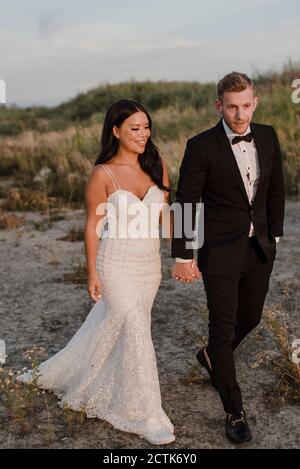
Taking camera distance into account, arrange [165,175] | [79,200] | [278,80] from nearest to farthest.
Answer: [165,175] < [79,200] < [278,80]

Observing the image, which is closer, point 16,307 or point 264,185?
point 264,185

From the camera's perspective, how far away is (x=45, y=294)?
710 centimetres

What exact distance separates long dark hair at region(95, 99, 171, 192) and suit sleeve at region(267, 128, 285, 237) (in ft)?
2.31

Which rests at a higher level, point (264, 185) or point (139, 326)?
point (264, 185)

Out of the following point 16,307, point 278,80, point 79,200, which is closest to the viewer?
point 16,307

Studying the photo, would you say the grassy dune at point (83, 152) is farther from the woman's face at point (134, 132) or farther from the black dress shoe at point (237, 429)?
the black dress shoe at point (237, 429)

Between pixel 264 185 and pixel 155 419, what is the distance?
1636mm

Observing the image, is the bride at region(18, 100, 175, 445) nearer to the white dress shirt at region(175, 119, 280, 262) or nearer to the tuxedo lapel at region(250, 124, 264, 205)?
the white dress shirt at region(175, 119, 280, 262)

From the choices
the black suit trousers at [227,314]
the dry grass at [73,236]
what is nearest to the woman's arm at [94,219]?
the black suit trousers at [227,314]

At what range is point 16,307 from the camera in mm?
6711

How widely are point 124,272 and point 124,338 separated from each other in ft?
1.40

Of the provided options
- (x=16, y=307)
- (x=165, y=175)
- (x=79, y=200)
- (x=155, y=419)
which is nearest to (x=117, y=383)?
(x=155, y=419)
